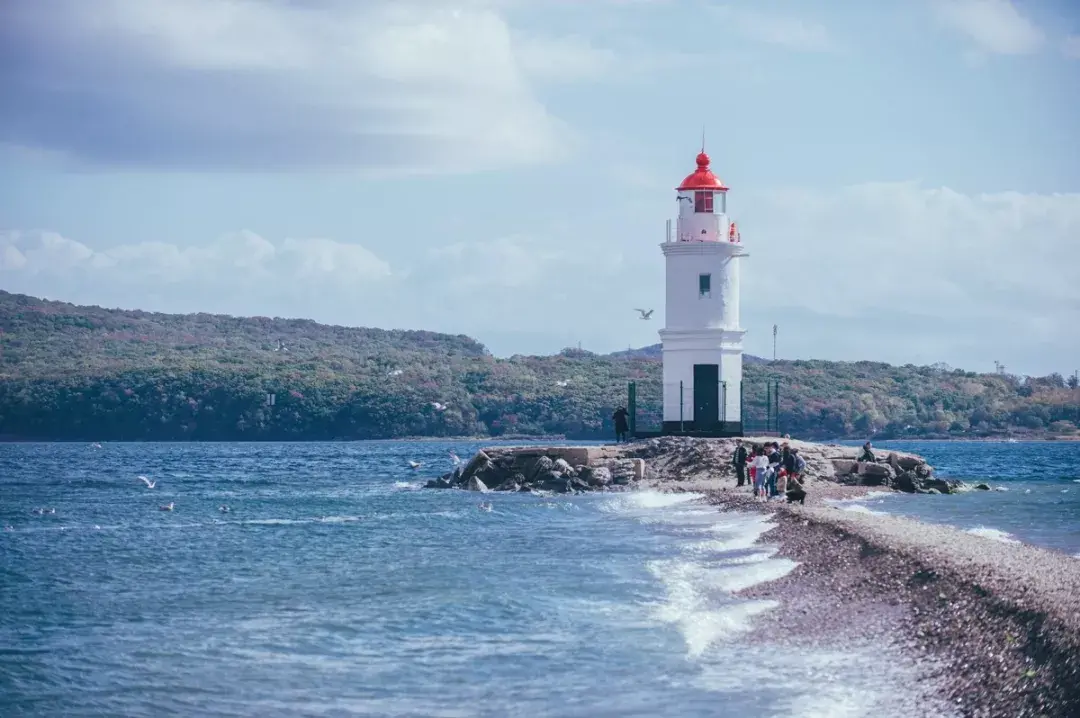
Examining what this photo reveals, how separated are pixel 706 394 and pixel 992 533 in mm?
13482

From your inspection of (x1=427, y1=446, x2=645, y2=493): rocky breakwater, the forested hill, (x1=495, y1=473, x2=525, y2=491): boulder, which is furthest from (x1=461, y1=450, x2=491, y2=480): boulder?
the forested hill

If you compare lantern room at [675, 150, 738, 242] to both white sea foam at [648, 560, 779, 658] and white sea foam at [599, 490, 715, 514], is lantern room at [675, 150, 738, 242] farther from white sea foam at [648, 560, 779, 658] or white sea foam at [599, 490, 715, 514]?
white sea foam at [648, 560, 779, 658]

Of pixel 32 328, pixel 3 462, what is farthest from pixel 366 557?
pixel 32 328

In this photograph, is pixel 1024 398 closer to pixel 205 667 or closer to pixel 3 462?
pixel 3 462

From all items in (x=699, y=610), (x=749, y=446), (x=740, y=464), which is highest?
(x=749, y=446)

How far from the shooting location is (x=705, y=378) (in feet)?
117

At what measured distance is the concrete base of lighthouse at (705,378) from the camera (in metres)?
35.4

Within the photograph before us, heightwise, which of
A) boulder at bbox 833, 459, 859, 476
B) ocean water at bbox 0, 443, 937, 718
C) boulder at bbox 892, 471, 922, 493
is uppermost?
boulder at bbox 833, 459, 859, 476

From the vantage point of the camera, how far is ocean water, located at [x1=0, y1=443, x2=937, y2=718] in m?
12.1

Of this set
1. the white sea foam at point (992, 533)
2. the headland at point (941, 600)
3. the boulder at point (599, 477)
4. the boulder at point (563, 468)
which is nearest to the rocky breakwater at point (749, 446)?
the boulder at point (599, 477)

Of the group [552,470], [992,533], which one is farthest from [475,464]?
[992,533]

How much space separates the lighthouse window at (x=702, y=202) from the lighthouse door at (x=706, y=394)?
13.2 feet

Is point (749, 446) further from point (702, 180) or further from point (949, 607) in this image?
point (949, 607)

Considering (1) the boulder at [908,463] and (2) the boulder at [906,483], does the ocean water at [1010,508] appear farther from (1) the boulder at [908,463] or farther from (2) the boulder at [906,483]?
(1) the boulder at [908,463]
